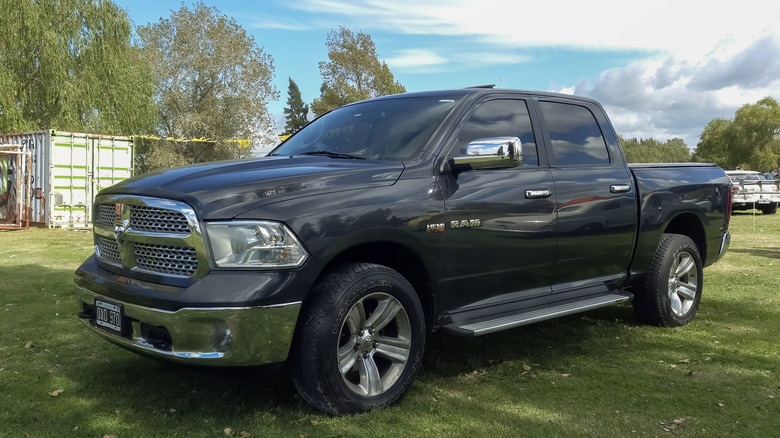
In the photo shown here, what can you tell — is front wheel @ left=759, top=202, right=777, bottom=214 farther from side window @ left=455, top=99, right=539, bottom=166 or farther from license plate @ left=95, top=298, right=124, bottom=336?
license plate @ left=95, top=298, right=124, bottom=336

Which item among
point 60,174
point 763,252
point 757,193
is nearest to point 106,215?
point 763,252

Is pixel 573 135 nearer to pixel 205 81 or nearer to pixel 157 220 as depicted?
pixel 157 220

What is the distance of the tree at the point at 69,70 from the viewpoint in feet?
70.0

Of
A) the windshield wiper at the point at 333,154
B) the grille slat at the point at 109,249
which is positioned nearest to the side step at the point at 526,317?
the windshield wiper at the point at 333,154

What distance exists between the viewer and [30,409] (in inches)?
145

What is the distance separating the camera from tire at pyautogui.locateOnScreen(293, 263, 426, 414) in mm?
3293

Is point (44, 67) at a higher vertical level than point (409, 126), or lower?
higher

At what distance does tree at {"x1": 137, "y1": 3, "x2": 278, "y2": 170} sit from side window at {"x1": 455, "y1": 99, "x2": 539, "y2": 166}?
35557 mm

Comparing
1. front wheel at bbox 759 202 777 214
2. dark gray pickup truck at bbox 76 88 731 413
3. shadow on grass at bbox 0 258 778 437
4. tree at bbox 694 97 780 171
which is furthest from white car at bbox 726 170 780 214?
tree at bbox 694 97 780 171

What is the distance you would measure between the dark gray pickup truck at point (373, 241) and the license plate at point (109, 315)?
14 millimetres

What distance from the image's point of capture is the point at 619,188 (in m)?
4.99

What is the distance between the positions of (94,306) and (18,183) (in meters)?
14.9

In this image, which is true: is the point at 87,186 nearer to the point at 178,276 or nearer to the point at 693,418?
the point at 178,276

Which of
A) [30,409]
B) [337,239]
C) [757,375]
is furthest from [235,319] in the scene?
[757,375]
